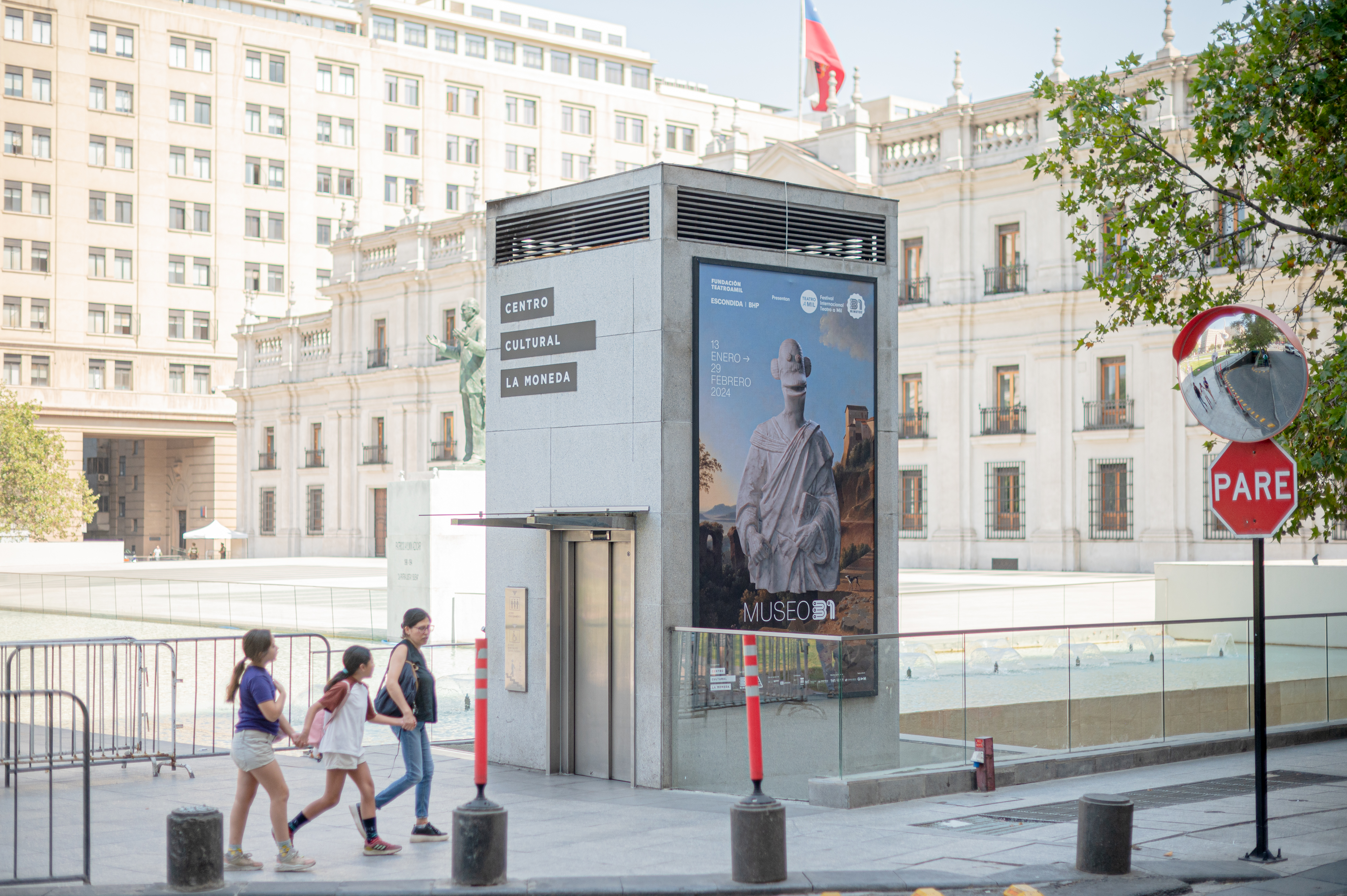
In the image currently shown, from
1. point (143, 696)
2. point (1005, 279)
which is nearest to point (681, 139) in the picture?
point (1005, 279)

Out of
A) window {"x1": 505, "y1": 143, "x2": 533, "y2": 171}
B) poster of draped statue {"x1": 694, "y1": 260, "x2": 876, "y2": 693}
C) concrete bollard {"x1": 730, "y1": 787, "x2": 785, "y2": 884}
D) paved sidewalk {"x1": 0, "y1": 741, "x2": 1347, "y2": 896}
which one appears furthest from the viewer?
window {"x1": 505, "y1": 143, "x2": 533, "y2": 171}

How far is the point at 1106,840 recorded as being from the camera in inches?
318

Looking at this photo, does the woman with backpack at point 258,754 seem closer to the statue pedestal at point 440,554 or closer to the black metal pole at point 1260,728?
the black metal pole at point 1260,728

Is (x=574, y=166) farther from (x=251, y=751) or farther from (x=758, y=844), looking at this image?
(x=758, y=844)

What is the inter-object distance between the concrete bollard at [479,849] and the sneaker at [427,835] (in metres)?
1.49

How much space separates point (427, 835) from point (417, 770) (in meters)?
0.44

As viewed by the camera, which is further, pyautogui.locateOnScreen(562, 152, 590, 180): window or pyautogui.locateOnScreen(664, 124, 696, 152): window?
pyautogui.locateOnScreen(664, 124, 696, 152): window

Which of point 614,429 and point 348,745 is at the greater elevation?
point 614,429

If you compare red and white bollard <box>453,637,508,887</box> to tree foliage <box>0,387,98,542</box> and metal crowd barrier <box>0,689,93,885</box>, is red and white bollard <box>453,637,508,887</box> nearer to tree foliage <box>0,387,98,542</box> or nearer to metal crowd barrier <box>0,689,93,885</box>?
metal crowd barrier <box>0,689,93,885</box>

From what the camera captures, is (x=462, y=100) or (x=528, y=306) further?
(x=462, y=100)

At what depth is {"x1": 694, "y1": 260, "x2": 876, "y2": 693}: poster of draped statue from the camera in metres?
11.4

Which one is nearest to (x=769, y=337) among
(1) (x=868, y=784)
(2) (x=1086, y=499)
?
(1) (x=868, y=784)

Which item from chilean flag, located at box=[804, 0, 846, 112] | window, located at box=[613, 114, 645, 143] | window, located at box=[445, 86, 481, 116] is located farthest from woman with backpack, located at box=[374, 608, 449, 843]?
window, located at box=[613, 114, 645, 143]

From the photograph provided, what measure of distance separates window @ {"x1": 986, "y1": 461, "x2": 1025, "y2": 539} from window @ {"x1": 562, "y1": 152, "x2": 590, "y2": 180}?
150 ft
